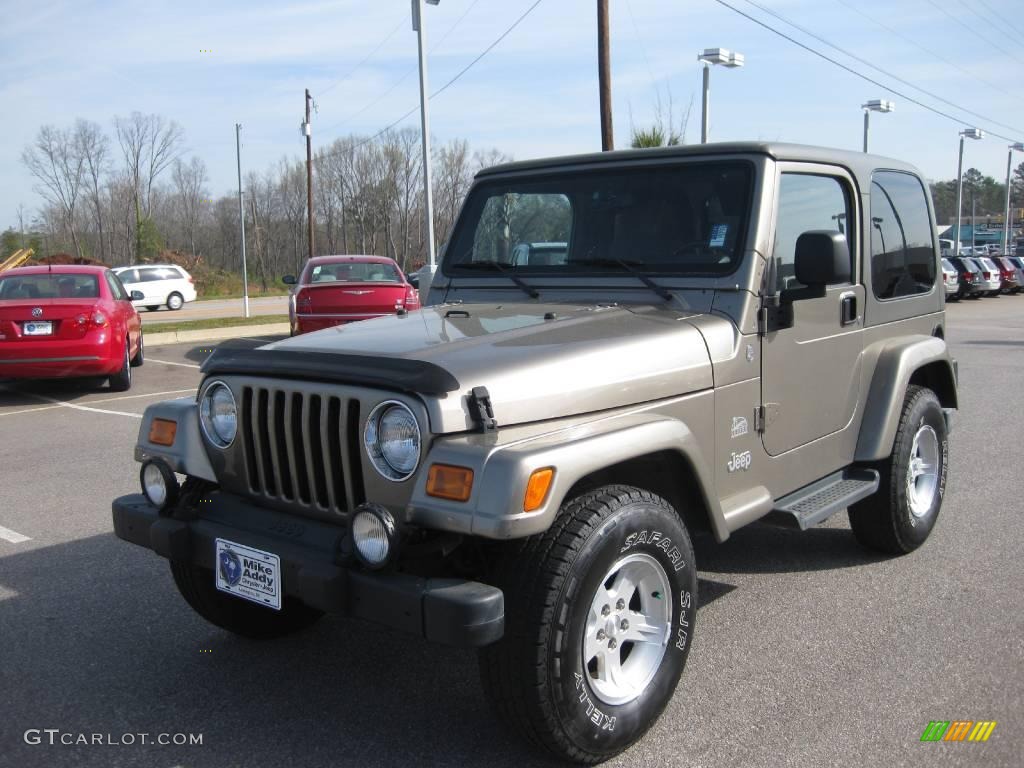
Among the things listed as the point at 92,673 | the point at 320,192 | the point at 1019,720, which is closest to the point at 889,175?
the point at 1019,720

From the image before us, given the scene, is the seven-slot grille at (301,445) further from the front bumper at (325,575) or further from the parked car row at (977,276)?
the parked car row at (977,276)

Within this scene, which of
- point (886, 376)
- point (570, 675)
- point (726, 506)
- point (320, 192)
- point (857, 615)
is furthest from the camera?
point (320, 192)

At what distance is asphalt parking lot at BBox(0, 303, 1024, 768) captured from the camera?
3.10 m

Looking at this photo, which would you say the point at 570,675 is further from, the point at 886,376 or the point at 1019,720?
the point at 886,376

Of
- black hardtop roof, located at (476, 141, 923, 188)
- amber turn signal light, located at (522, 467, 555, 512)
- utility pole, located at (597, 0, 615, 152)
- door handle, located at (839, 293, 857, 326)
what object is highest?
utility pole, located at (597, 0, 615, 152)

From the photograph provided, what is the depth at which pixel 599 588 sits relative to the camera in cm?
292

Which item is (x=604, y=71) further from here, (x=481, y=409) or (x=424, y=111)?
(x=481, y=409)

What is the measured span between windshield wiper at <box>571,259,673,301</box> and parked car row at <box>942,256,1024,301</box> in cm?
2930

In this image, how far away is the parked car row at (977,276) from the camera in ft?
103

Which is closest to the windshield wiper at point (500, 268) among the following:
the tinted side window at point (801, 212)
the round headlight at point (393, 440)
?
the tinted side window at point (801, 212)

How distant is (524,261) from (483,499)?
2022 millimetres

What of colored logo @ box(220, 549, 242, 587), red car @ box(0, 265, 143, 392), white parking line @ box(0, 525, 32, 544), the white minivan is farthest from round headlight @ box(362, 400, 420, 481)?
the white minivan

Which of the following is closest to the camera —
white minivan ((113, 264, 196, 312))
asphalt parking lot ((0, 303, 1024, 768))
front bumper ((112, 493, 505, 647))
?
front bumper ((112, 493, 505, 647))

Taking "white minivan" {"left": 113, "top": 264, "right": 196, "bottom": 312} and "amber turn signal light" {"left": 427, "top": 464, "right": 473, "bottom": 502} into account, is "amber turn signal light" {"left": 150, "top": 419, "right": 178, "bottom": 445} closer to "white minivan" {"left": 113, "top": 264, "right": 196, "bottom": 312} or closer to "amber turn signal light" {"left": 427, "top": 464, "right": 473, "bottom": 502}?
"amber turn signal light" {"left": 427, "top": 464, "right": 473, "bottom": 502}
